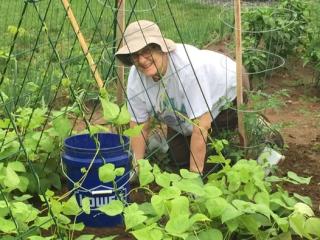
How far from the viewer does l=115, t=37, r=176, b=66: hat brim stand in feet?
10.6

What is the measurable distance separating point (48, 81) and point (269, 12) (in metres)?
2.03

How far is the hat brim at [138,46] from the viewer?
10.6 ft

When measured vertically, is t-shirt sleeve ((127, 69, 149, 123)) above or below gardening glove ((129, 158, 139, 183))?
above

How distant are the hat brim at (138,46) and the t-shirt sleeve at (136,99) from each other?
0.46ft

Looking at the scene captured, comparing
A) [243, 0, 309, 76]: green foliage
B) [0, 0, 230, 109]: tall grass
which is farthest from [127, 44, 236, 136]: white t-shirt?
[243, 0, 309, 76]: green foliage

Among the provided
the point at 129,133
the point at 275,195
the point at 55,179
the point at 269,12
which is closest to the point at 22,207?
the point at 129,133

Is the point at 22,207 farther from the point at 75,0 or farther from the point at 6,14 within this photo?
the point at 75,0

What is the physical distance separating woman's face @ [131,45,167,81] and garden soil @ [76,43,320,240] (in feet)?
2.61

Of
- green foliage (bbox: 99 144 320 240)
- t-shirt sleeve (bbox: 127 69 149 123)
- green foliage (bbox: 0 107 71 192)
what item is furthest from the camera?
t-shirt sleeve (bbox: 127 69 149 123)

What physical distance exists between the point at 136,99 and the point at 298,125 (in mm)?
1594

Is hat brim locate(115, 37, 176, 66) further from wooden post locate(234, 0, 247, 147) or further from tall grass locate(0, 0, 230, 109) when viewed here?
tall grass locate(0, 0, 230, 109)

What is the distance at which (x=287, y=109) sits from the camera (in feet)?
16.7

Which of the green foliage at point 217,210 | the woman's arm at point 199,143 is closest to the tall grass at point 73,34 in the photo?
the woman's arm at point 199,143

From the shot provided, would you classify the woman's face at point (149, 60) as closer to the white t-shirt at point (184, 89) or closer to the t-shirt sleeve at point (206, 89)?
the white t-shirt at point (184, 89)
